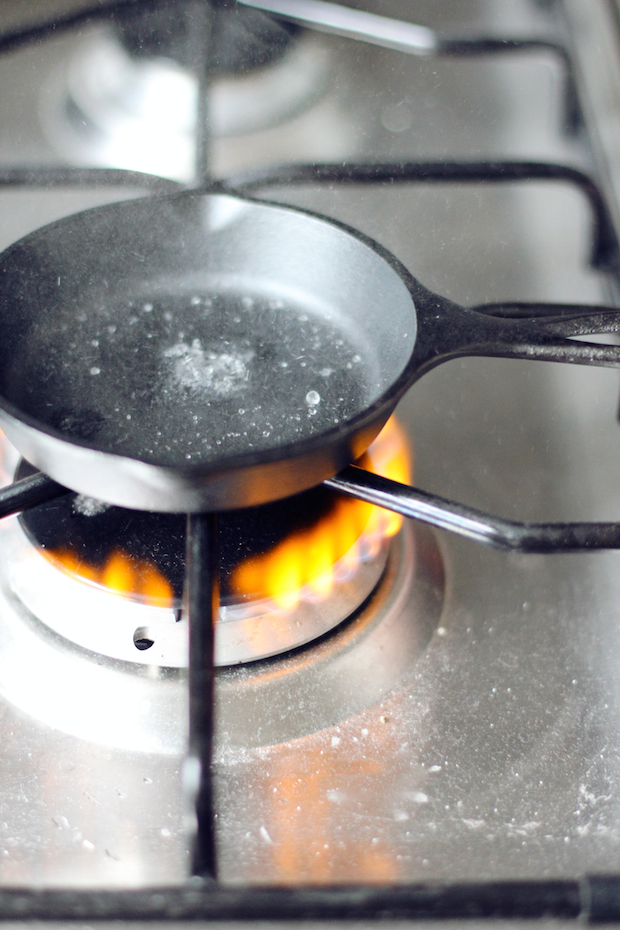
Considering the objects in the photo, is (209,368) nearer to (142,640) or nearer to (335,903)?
(142,640)

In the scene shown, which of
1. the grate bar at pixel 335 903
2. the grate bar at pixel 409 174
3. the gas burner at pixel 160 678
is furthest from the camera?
the grate bar at pixel 409 174

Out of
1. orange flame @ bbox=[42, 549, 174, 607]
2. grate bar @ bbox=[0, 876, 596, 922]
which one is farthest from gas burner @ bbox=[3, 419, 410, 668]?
grate bar @ bbox=[0, 876, 596, 922]

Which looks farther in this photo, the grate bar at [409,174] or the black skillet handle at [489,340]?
the grate bar at [409,174]

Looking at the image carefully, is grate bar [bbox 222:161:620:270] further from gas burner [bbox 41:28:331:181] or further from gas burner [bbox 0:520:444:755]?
gas burner [bbox 0:520:444:755]

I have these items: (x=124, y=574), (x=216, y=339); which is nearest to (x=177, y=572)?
(x=124, y=574)

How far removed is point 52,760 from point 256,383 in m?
0.19

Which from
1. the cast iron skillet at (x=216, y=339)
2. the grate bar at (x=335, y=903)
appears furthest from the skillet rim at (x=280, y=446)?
the grate bar at (x=335, y=903)

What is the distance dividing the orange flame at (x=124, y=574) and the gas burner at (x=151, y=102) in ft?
1.12

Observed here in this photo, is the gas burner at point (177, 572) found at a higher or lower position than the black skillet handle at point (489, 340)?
lower

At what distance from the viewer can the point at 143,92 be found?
2.15 ft

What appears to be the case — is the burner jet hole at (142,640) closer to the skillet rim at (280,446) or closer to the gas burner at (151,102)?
the skillet rim at (280,446)

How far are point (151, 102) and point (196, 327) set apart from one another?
0.27 metres

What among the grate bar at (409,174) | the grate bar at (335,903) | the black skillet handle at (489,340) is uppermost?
the grate bar at (409,174)

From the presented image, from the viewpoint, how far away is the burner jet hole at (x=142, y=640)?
37 cm
